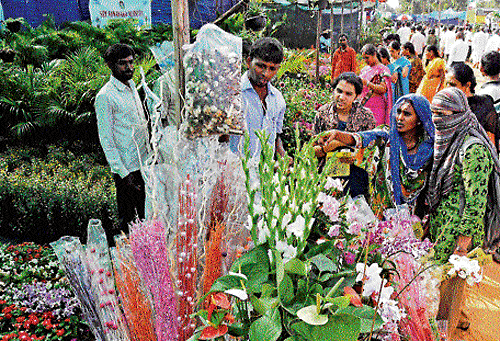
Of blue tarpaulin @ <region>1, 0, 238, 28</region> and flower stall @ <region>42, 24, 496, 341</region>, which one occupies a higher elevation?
blue tarpaulin @ <region>1, 0, 238, 28</region>

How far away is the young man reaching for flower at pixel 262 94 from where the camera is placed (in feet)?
9.55

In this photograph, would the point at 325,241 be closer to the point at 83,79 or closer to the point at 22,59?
the point at 83,79

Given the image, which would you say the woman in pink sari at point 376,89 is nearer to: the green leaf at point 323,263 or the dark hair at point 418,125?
the dark hair at point 418,125

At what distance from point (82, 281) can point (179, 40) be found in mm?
992

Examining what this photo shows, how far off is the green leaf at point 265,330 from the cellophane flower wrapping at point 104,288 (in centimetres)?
42

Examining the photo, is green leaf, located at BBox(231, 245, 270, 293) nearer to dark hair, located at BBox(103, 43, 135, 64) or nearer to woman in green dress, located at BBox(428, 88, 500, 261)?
woman in green dress, located at BBox(428, 88, 500, 261)

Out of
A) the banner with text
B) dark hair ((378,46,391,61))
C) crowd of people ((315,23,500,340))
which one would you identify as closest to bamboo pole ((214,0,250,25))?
the banner with text

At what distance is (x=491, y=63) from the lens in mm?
4590

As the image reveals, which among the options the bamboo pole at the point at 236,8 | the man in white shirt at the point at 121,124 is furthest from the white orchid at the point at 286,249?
the bamboo pole at the point at 236,8

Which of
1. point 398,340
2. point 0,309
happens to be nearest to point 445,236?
point 398,340

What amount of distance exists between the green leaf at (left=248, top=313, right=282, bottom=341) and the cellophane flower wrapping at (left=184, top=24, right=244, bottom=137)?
1004 millimetres

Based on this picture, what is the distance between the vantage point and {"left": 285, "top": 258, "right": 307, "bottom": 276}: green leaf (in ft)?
3.35

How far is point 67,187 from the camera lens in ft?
14.0

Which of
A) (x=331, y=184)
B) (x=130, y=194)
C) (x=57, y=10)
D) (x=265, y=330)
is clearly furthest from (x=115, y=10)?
(x=265, y=330)
